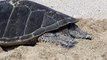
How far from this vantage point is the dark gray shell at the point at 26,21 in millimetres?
5906

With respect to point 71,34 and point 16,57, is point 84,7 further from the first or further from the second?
point 16,57

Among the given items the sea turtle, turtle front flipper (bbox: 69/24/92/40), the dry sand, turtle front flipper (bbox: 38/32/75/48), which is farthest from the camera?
turtle front flipper (bbox: 69/24/92/40)

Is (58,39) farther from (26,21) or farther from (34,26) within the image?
(26,21)

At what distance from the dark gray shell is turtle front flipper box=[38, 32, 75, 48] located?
0.10m

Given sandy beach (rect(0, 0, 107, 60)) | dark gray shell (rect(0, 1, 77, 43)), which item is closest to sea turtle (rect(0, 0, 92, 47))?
dark gray shell (rect(0, 1, 77, 43))

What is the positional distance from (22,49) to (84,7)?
361cm

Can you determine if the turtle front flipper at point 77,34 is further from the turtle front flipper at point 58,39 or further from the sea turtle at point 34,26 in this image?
the turtle front flipper at point 58,39

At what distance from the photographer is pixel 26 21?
6.04 meters

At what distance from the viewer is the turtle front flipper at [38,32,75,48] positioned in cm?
575

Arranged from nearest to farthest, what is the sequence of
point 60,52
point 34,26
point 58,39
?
point 60,52, point 58,39, point 34,26

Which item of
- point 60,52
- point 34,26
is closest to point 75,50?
point 60,52

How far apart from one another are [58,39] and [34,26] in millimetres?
488

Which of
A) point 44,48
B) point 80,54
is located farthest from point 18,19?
point 80,54

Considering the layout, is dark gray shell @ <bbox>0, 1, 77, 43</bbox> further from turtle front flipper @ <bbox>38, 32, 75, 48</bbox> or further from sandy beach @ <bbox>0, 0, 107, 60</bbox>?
sandy beach @ <bbox>0, 0, 107, 60</bbox>
